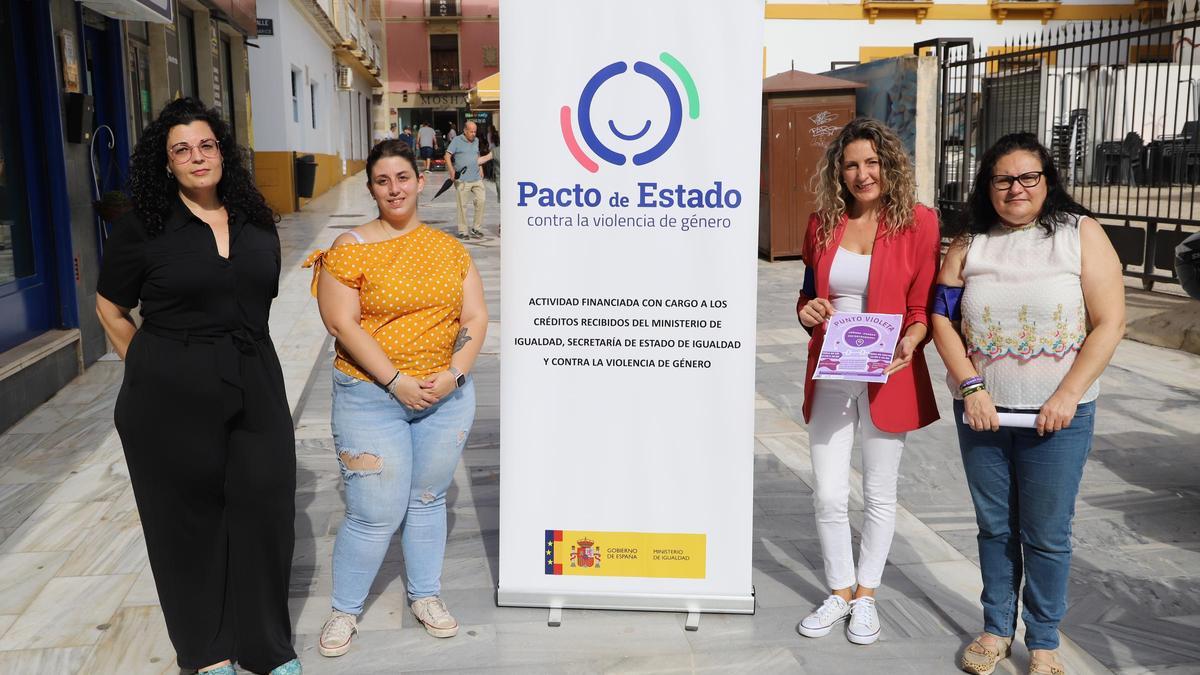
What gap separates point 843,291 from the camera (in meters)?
3.32

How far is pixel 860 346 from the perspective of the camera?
3.19 meters

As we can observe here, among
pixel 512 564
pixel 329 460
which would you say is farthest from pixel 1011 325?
pixel 329 460

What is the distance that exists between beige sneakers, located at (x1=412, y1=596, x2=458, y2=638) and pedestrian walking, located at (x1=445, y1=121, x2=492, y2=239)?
1196 cm

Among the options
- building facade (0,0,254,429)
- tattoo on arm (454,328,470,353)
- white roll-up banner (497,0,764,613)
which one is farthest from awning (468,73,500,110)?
tattoo on arm (454,328,470,353)

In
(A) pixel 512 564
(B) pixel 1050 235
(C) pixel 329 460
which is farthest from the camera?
(C) pixel 329 460

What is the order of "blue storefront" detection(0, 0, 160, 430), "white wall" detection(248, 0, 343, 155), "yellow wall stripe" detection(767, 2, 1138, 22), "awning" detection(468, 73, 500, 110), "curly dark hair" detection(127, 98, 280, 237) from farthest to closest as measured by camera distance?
"yellow wall stripe" detection(767, 2, 1138, 22) → "white wall" detection(248, 0, 343, 155) → "awning" detection(468, 73, 500, 110) → "blue storefront" detection(0, 0, 160, 430) → "curly dark hair" detection(127, 98, 280, 237)

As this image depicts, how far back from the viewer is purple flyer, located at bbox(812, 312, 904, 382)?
10.4 feet

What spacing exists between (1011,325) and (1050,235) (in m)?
0.27

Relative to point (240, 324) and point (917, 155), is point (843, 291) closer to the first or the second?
point (240, 324)

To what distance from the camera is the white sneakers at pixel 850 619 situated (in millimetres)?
3369

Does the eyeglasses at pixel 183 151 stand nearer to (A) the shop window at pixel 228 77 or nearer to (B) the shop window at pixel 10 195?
(B) the shop window at pixel 10 195

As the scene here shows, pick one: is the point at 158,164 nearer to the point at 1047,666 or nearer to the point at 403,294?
the point at 403,294

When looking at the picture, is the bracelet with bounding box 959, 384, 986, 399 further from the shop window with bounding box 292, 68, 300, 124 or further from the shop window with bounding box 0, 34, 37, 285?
the shop window with bounding box 292, 68, 300, 124

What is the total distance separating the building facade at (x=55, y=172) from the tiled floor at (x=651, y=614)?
1.67 feet
